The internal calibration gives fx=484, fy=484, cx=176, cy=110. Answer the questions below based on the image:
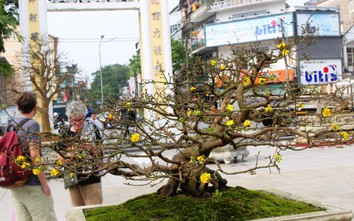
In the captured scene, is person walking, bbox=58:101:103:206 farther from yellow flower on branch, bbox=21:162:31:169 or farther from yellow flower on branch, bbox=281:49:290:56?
yellow flower on branch, bbox=281:49:290:56

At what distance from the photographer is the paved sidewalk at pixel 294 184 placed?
6.66 meters

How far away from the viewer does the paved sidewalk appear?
6656mm

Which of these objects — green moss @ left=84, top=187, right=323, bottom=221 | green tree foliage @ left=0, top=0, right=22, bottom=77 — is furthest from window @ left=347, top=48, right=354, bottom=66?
green moss @ left=84, top=187, right=323, bottom=221

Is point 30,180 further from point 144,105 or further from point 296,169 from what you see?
point 296,169

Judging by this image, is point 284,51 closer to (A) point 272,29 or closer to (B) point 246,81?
(B) point 246,81

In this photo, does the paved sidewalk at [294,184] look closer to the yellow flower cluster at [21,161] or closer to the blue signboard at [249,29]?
the yellow flower cluster at [21,161]

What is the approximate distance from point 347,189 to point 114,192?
145 inches

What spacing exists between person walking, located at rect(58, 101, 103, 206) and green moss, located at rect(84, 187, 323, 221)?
33 centimetres

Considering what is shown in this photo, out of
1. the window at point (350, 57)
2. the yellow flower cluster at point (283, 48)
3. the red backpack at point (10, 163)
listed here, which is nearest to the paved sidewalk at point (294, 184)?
the yellow flower cluster at point (283, 48)

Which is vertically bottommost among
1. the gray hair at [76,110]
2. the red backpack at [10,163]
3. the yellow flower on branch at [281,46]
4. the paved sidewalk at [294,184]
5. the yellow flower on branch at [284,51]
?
the paved sidewalk at [294,184]

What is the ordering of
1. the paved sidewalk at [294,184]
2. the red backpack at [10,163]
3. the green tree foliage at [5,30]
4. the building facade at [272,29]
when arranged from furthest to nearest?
the building facade at [272,29] → the green tree foliage at [5,30] → the paved sidewalk at [294,184] → the red backpack at [10,163]

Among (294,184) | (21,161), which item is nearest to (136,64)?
(294,184)

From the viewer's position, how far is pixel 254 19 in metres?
32.2

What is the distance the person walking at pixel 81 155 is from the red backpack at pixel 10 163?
12.1 inches
